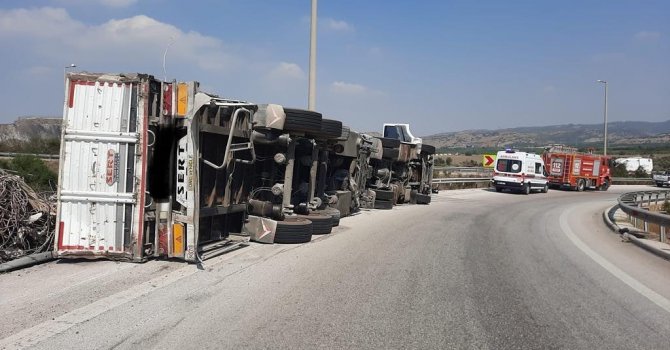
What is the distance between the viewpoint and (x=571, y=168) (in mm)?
38562

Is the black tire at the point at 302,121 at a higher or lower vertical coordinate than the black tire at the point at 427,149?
lower

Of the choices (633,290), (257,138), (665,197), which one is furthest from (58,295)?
(665,197)

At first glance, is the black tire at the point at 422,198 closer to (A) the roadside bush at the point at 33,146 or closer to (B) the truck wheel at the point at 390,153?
(B) the truck wheel at the point at 390,153

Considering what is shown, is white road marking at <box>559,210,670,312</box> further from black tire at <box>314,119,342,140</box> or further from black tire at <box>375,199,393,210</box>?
black tire at <box>375,199,393,210</box>

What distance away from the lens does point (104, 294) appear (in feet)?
19.8

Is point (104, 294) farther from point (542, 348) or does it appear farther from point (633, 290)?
point (633, 290)

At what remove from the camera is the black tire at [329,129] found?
12.2 metres

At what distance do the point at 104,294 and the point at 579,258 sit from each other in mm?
8264

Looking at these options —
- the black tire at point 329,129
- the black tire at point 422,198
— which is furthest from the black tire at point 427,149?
the black tire at point 329,129

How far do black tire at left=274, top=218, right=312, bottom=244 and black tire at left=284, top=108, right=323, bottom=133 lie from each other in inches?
75.4

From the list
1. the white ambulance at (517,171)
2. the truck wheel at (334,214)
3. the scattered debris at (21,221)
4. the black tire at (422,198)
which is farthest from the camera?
the white ambulance at (517,171)

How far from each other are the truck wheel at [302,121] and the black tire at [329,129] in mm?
643

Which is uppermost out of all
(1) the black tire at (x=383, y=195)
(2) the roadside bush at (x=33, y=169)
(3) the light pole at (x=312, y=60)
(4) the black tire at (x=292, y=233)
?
(3) the light pole at (x=312, y=60)

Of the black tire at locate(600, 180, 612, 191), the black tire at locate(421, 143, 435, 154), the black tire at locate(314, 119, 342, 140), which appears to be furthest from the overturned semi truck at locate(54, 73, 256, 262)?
the black tire at locate(600, 180, 612, 191)
